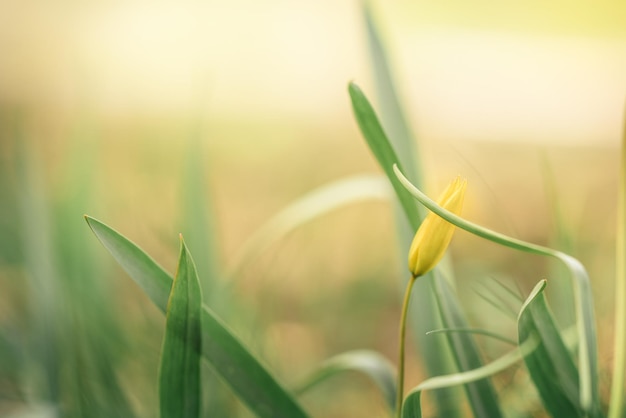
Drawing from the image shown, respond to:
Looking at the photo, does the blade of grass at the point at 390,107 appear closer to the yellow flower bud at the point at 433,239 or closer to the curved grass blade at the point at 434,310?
the curved grass blade at the point at 434,310

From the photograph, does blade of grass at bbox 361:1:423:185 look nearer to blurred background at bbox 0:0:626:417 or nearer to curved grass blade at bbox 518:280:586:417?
blurred background at bbox 0:0:626:417

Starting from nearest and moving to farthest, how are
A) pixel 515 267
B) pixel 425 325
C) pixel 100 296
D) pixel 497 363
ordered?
pixel 497 363 < pixel 425 325 < pixel 100 296 < pixel 515 267

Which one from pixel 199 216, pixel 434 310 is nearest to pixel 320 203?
pixel 199 216

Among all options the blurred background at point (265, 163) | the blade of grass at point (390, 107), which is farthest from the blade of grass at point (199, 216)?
the blade of grass at point (390, 107)

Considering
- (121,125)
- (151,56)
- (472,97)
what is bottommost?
(472,97)

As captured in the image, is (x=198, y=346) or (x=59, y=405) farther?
(x=59, y=405)

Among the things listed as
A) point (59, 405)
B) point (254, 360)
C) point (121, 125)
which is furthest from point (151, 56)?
point (254, 360)

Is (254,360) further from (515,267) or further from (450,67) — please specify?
(450,67)
